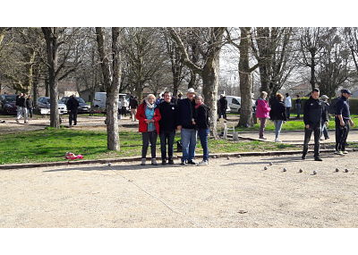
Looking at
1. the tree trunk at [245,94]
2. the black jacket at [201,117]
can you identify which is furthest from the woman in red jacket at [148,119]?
the tree trunk at [245,94]

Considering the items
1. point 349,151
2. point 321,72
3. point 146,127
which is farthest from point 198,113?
point 321,72

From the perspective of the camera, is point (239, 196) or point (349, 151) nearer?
point (239, 196)

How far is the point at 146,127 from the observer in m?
11.6

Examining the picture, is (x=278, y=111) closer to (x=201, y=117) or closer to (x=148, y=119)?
(x=201, y=117)

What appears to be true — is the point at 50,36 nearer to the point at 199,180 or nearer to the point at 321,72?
the point at 199,180

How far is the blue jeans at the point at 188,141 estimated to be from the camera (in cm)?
1177

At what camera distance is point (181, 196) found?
779cm

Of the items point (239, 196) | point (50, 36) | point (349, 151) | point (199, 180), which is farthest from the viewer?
point (50, 36)

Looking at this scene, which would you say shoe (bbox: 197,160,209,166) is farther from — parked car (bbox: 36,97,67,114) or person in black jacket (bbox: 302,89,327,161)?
parked car (bbox: 36,97,67,114)

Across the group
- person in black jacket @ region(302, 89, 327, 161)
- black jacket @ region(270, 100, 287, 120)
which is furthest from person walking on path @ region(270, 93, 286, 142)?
person in black jacket @ region(302, 89, 327, 161)

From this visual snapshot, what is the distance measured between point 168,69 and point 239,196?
123 feet

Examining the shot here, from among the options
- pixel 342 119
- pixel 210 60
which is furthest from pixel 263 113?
pixel 342 119

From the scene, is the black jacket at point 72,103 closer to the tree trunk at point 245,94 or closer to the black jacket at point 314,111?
the tree trunk at point 245,94

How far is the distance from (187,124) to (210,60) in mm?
5451
